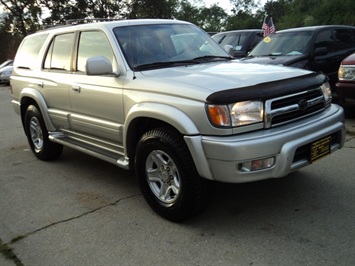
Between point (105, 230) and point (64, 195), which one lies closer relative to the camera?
point (105, 230)

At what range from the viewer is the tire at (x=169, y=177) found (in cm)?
321

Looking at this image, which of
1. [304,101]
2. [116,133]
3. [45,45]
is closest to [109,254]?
[116,133]

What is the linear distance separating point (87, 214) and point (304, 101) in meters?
2.23

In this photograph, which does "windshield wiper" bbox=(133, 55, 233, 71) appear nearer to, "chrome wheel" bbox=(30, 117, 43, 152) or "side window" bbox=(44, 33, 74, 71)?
"side window" bbox=(44, 33, 74, 71)

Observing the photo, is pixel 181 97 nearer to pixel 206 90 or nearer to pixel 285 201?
pixel 206 90

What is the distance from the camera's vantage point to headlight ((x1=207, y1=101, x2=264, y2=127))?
3.00m

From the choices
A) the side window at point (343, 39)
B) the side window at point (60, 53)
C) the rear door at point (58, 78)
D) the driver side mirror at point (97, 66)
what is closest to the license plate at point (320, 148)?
the driver side mirror at point (97, 66)

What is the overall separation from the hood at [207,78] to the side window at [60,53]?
140cm

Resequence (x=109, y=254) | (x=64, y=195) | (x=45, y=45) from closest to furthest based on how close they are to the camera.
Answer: (x=109, y=254), (x=64, y=195), (x=45, y=45)

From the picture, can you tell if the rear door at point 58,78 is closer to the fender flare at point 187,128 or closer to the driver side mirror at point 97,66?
the driver side mirror at point 97,66

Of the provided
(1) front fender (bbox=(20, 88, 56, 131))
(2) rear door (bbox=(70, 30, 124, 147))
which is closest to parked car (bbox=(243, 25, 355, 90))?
(2) rear door (bbox=(70, 30, 124, 147))

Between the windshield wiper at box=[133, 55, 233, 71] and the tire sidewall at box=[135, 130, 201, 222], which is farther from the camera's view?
the windshield wiper at box=[133, 55, 233, 71]

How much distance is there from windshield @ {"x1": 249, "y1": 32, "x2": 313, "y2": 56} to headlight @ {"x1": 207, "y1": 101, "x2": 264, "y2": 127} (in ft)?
16.9

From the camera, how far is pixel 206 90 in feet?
10.1
